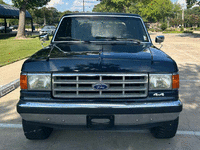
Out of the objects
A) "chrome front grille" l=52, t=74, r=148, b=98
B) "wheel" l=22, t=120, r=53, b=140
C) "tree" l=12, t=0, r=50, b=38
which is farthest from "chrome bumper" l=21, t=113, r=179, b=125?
"tree" l=12, t=0, r=50, b=38

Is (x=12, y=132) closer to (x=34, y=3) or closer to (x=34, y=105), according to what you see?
(x=34, y=105)

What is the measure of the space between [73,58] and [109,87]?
586mm

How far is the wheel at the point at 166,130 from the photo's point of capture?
144 inches

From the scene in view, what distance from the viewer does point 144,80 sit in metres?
3.24

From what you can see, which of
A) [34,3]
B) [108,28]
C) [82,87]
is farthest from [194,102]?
[34,3]

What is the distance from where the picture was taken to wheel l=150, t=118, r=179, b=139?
12.0 feet

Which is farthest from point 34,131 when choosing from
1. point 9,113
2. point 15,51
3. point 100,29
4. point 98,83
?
point 15,51

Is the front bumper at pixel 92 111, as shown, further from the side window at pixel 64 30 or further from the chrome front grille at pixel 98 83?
the side window at pixel 64 30

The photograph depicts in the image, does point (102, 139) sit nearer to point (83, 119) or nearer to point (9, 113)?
point (83, 119)

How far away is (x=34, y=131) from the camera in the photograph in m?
3.74

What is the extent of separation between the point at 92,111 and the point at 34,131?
3.58ft

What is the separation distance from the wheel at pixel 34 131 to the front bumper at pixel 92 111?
50 centimetres

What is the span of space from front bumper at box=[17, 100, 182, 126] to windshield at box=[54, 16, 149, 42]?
71.1 inches

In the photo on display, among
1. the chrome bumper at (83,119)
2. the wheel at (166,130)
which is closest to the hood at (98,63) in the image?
the chrome bumper at (83,119)
